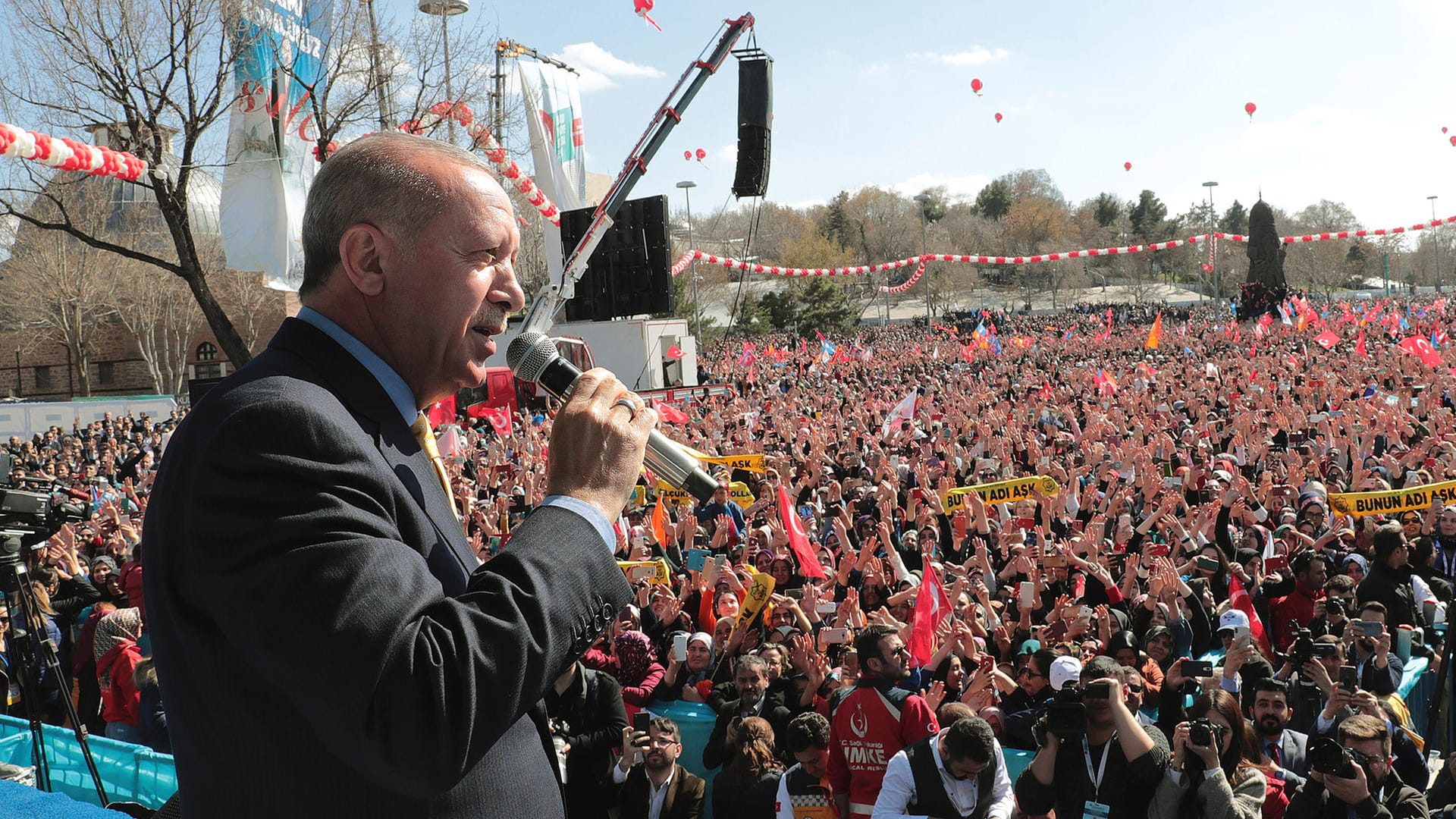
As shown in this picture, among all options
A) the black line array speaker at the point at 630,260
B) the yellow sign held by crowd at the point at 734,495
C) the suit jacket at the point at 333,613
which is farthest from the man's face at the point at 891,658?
the black line array speaker at the point at 630,260

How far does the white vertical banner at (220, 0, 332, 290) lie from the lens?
14648 mm

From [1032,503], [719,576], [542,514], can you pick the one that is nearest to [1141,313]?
[1032,503]

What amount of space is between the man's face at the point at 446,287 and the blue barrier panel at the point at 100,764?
565 centimetres

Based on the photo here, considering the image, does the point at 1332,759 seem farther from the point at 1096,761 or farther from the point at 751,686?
the point at 751,686

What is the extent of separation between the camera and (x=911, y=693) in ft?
18.5

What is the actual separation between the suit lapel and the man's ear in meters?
0.08

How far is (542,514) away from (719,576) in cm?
729

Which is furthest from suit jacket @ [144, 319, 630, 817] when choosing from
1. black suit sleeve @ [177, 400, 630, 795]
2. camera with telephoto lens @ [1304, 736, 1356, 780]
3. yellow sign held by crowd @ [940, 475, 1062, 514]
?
yellow sign held by crowd @ [940, 475, 1062, 514]

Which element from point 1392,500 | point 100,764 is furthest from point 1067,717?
point 1392,500

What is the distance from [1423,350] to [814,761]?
19.1 m

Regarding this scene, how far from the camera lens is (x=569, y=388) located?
1582 mm

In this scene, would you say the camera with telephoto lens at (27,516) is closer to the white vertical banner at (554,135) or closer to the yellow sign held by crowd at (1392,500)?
the yellow sign held by crowd at (1392,500)

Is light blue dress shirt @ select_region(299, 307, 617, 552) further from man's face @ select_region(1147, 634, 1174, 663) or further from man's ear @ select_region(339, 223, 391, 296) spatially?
man's face @ select_region(1147, 634, 1174, 663)

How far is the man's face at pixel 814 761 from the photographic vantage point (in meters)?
5.43
